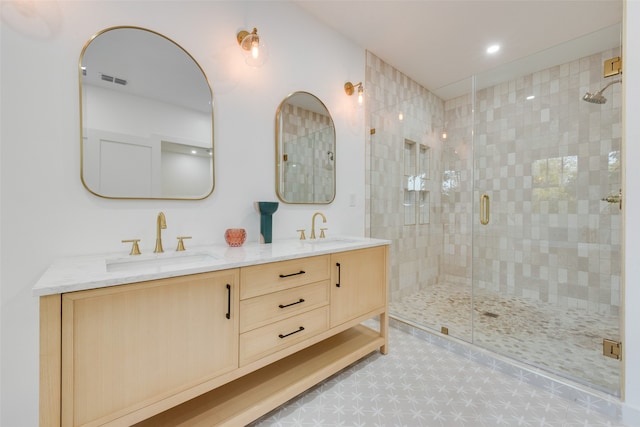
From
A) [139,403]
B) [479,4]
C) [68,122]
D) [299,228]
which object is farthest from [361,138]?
[139,403]

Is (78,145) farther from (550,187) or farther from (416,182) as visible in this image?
(550,187)

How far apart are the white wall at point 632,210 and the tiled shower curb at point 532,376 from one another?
3.1 inches

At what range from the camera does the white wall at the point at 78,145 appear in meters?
1.12

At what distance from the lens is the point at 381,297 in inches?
76.0

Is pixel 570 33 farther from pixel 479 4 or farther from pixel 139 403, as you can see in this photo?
pixel 139 403

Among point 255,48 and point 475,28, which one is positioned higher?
point 475,28

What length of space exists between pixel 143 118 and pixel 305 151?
1119 millimetres

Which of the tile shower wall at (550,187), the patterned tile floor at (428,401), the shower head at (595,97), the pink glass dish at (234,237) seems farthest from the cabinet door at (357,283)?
the shower head at (595,97)

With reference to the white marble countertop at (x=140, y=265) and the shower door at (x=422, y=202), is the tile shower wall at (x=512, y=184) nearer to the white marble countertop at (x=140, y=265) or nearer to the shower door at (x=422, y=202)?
the shower door at (x=422, y=202)

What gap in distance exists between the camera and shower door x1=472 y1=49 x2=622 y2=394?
6.96 feet

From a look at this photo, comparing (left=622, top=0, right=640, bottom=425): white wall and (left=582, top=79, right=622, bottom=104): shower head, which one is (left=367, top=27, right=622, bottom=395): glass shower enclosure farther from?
(left=622, top=0, right=640, bottom=425): white wall

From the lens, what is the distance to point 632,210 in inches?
52.4

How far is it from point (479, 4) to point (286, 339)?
277 centimetres

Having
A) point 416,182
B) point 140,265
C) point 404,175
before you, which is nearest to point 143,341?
point 140,265
